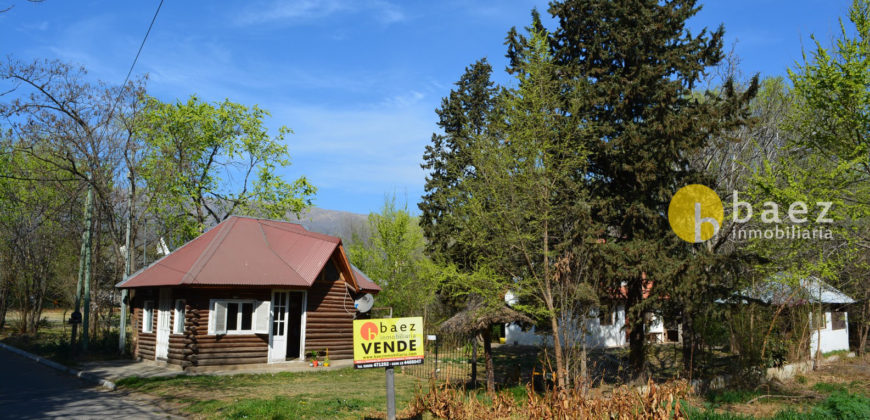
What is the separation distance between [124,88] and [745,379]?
1101 inches

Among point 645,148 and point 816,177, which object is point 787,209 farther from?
point 645,148

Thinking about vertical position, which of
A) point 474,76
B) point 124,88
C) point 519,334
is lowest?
point 519,334

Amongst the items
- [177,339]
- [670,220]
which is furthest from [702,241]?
[177,339]

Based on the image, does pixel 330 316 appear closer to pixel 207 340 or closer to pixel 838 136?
pixel 207 340

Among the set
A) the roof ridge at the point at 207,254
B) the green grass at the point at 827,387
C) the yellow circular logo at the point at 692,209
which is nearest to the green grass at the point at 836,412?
the yellow circular logo at the point at 692,209

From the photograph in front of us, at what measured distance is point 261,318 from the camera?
20344 mm

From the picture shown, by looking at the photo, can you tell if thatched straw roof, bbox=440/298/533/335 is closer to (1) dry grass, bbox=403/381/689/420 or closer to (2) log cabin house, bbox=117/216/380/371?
(1) dry grass, bbox=403/381/689/420

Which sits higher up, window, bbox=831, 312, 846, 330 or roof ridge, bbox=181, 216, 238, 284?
roof ridge, bbox=181, 216, 238, 284

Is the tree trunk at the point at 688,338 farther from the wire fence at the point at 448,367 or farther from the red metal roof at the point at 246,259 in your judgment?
the red metal roof at the point at 246,259

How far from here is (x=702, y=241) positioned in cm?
1764

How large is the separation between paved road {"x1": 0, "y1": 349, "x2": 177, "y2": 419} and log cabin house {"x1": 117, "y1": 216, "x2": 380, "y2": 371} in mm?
3603

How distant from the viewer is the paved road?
11.7 m

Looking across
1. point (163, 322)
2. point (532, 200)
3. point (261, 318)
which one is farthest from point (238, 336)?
point (532, 200)

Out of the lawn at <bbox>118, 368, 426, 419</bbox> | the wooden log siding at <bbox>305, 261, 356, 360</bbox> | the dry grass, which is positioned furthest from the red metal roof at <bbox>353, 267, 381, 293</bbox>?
the dry grass
